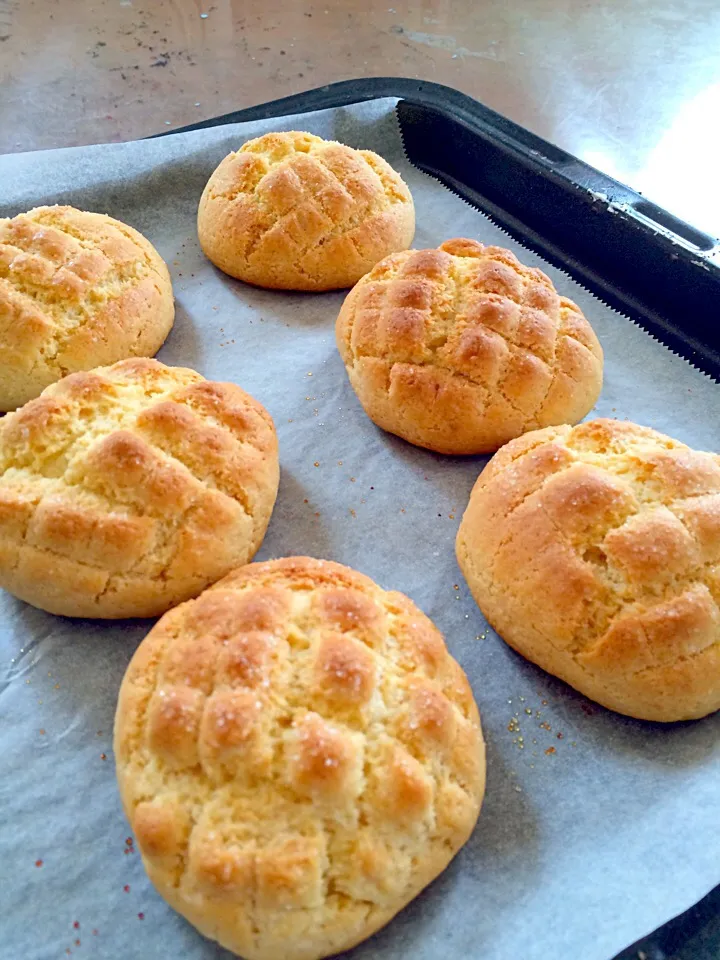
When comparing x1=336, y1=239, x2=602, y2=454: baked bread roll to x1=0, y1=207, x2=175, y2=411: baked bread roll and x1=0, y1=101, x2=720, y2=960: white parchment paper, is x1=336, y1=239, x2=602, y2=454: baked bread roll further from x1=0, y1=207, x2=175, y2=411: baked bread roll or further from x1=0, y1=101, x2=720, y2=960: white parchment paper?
x1=0, y1=207, x2=175, y2=411: baked bread roll

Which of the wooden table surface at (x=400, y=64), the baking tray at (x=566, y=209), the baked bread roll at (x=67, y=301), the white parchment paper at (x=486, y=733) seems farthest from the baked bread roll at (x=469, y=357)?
the wooden table surface at (x=400, y=64)

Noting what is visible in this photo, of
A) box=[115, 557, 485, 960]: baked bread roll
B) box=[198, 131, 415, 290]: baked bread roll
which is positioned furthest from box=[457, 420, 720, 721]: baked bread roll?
box=[198, 131, 415, 290]: baked bread roll

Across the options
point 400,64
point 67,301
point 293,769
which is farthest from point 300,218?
point 400,64

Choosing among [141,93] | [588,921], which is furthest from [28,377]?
[141,93]

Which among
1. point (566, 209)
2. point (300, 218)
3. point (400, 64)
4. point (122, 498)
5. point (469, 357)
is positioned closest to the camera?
point (122, 498)

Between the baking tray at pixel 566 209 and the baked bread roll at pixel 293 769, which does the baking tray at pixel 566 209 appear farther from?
the baked bread roll at pixel 293 769

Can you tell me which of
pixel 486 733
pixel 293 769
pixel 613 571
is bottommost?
pixel 486 733

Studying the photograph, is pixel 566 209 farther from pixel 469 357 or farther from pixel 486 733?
pixel 486 733

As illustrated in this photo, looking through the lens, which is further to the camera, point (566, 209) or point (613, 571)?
point (566, 209)
